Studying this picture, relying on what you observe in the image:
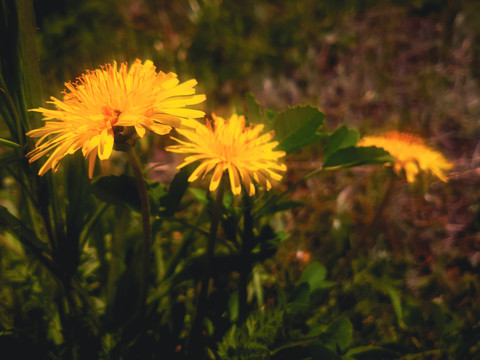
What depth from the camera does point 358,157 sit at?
31.8 inches

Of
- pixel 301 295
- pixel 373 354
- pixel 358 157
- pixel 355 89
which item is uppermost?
pixel 355 89

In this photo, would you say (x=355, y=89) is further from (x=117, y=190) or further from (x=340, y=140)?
(x=117, y=190)

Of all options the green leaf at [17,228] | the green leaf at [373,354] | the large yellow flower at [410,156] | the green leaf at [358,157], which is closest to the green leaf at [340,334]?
the green leaf at [373,354]

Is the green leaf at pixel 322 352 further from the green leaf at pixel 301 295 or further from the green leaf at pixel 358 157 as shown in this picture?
the green leaf at pixel 358 157

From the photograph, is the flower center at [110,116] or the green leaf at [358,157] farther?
the green leaf at [358,157]

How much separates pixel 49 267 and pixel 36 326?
22 centimetres

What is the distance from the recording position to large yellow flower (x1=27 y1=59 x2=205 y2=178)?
2.07 feet

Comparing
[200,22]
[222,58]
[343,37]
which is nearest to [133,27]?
Result: [200,22]

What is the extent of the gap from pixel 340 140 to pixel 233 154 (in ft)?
0.95

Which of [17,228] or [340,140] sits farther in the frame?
[340,140]

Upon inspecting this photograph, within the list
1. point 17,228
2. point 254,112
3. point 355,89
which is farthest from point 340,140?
point 355,89

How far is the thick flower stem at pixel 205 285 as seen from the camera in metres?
0.76

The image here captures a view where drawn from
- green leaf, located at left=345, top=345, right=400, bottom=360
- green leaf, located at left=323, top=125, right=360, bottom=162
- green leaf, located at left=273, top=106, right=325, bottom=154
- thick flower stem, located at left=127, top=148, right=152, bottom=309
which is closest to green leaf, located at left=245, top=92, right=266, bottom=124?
green leaf, located at left=273, top=106, right=325, bottom=154

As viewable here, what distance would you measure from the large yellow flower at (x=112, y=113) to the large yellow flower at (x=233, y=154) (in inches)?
3.0
